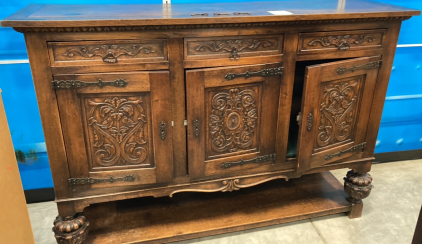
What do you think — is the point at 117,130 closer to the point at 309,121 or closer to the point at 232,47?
the point at 232,47

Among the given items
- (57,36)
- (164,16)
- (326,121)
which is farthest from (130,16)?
(326,121)

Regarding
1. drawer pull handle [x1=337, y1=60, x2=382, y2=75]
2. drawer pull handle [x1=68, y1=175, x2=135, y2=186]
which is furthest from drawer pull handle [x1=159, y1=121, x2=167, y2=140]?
drawer pull handle [x1=337, y1=60, x2=382, y2=75]

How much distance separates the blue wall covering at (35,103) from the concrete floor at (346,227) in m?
0.31

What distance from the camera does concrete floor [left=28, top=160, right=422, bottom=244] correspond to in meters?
1.88

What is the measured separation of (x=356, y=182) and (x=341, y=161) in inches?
6.5

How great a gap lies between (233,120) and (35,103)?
107cm

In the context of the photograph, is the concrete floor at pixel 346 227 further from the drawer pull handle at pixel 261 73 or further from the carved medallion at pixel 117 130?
the drawer pull handle at pixel 261 73

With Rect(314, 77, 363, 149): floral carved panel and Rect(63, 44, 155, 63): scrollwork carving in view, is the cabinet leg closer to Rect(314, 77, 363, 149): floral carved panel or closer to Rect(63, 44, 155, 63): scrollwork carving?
Rect(314, 77, 363, 149): floral carved panel

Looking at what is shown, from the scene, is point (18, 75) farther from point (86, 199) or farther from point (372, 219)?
point (372, 219)

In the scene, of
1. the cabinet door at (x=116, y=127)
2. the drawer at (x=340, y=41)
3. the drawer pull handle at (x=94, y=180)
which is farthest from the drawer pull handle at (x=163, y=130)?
the drawer at (x=340, y=41)

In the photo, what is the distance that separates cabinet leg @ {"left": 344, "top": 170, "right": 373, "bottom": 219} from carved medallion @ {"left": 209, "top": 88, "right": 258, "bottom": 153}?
2.21 feet

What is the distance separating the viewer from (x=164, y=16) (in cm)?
138

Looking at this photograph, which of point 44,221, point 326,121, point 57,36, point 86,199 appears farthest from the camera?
point 44,221

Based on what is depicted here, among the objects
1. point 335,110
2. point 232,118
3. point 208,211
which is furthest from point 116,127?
point 335,110
